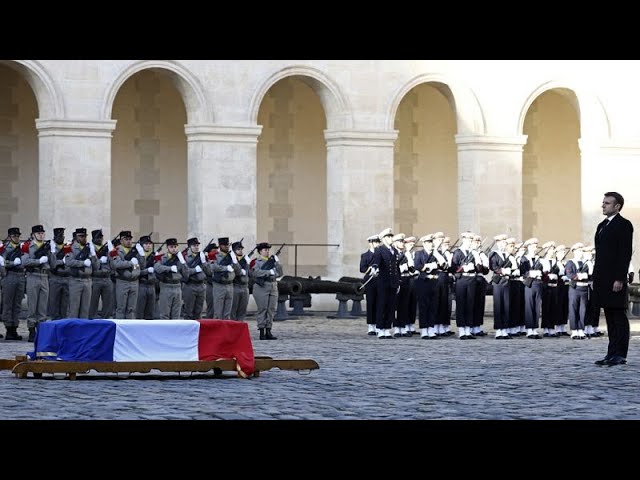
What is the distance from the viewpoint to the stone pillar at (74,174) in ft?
94.4

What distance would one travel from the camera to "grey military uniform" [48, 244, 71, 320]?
22.3m

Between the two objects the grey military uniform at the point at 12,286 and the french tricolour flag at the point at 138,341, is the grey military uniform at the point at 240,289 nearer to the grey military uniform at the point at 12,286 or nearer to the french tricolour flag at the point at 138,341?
the grey military uniform at the point at 12,286

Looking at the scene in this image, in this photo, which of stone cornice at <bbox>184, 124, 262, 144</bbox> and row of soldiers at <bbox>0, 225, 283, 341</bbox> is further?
stone cornice at <bbox>184, 124, 262, 144</bbox>

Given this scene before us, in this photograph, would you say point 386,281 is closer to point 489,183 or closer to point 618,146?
point 489,183

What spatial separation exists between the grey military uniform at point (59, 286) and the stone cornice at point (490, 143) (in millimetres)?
12341

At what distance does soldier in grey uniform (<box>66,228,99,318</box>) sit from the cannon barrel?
255 inches

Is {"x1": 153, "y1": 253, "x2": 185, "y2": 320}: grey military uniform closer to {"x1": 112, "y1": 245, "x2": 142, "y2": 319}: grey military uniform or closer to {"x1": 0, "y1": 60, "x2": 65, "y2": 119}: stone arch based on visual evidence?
{"x1": 112, "y1": 245, "x2": 142, "y2": 319}: grey military uniform

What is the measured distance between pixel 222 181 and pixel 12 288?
8556mm

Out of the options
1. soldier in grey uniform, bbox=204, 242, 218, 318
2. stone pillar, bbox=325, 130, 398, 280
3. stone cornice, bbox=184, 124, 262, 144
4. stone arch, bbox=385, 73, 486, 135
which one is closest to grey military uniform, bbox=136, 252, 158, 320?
soldier in grey uniform, bbox=204, 242, 218, 318

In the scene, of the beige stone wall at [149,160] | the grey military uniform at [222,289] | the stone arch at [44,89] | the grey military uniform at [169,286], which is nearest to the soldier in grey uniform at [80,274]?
the grey military uniform at [169,286]

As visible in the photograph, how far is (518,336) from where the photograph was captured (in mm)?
25000

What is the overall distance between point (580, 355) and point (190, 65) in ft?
41.6
